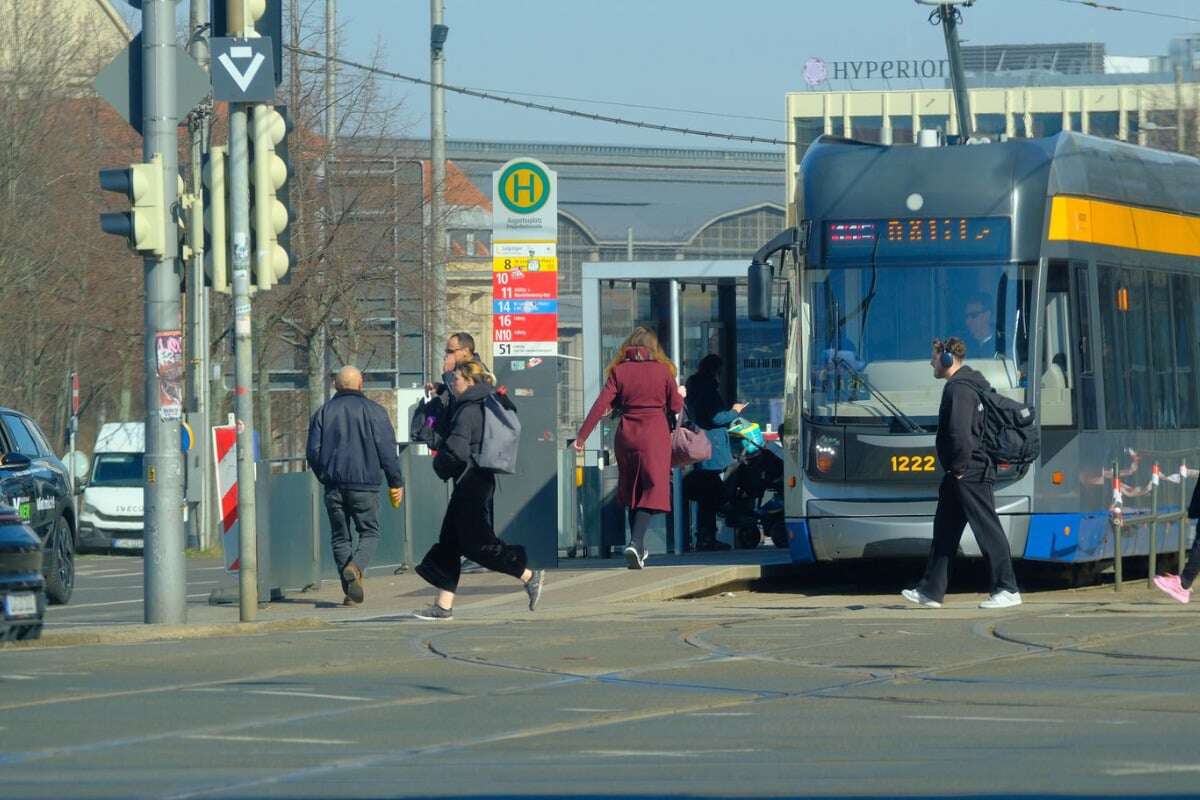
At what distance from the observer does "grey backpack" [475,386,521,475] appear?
14.0 metres

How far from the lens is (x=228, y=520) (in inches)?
604

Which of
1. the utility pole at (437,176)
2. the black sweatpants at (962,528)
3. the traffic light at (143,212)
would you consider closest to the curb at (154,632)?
the traffic light at (143,212)

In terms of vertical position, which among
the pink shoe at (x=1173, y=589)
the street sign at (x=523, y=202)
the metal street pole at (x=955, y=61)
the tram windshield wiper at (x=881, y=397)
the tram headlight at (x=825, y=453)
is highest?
the metal street pole at (x=955, y=61)

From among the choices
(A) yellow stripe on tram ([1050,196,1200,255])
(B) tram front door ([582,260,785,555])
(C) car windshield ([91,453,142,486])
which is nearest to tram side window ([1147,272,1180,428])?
(A) yellow stripe on tram ([1050,196,1200,255])

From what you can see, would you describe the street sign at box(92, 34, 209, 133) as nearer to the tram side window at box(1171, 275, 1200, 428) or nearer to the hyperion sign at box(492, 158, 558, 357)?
the hyperion sign at box(492, 158, 558, 357)

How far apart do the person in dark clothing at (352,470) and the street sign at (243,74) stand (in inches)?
108

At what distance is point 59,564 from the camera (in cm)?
1784

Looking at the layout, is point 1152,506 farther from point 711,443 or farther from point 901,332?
point 711,443

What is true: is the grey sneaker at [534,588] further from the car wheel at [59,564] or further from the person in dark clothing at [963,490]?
the car wheel at [59,564]

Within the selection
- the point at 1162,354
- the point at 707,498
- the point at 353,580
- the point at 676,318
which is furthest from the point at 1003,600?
the point at 676,318

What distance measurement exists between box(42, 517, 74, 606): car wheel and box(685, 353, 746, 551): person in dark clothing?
576 centimetres

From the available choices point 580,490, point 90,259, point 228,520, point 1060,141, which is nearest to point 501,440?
point 228,520

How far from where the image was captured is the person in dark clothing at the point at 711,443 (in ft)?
67.8

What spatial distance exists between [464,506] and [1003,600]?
11.3 feet
